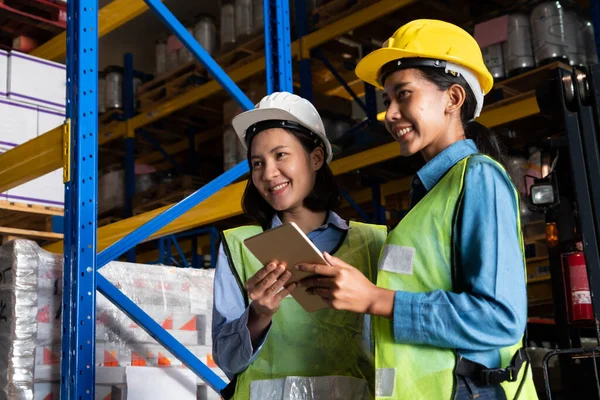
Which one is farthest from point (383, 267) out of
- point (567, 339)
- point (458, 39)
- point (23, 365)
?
point (567, 339)

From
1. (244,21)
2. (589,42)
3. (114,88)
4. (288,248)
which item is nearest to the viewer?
(288,248)

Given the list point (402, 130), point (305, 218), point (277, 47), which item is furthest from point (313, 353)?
point (277, 47)

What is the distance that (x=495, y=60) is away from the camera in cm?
696

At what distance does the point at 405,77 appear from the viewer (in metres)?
1.89

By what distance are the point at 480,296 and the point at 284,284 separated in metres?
0.48

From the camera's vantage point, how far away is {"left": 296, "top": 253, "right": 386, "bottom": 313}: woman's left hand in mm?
1699

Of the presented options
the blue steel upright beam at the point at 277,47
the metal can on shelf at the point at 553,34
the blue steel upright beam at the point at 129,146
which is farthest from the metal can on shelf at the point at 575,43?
the blue steel upright beam at the point at 129,146

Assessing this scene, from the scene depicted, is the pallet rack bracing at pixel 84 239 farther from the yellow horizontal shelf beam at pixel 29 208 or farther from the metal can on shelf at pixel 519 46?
the metal can on shelf at pixel 519 46

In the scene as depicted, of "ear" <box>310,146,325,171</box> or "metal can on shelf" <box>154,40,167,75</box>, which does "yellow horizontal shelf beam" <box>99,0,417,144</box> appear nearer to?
"metal can on shelf" <box>154,40,167,75</box>

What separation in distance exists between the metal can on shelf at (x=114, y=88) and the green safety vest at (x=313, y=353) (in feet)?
31.9

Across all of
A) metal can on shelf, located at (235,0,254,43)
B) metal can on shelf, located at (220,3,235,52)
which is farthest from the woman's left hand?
metal can on shelf, located at (220,3,235,52)

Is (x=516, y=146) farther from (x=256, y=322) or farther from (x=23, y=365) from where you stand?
(x=256, y=322)

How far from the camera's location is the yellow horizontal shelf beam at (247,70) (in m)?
7.61

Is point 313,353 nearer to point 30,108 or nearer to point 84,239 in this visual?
point 84,239
